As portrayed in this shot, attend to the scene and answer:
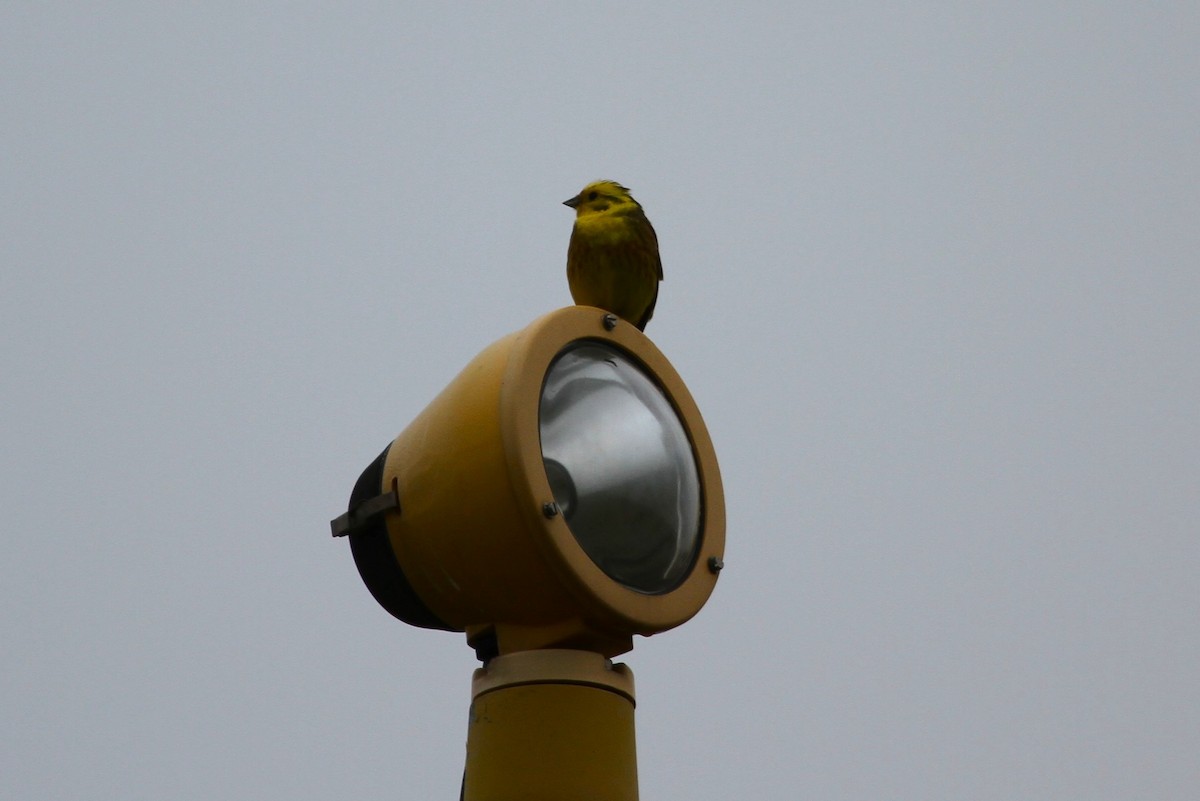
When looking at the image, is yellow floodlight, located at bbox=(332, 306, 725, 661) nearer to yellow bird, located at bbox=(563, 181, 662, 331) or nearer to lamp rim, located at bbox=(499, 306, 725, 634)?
lamp rim, located at bbox=(499, 306, 725, 634)

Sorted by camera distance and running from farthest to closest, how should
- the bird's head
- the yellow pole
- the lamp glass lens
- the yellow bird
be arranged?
the bird's head
the yellow bird
the lamp glass lens
the yellow pole

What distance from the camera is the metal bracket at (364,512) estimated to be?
214 centimetres

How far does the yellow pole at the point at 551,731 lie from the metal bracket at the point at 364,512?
0.30 m

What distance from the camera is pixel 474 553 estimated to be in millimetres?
2023

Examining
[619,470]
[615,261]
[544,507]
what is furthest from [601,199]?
[544,507]

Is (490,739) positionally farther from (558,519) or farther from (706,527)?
(706,527)

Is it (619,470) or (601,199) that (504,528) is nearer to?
(619,470)

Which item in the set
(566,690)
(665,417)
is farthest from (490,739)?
(665,417)

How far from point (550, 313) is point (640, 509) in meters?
0.34

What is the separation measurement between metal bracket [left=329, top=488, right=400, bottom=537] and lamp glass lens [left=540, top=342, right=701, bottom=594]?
264mm

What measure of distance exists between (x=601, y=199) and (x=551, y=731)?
9.72ft

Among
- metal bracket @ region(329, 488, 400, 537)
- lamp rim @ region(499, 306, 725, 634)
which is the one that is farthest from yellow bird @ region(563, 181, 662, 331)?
metal bracket @ region(329, 488, 400, 537)

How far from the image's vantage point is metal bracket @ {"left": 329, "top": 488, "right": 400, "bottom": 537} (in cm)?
214

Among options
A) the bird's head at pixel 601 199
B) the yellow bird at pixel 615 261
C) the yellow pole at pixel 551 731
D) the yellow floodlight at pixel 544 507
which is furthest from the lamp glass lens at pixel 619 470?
the bird's head at pixel 601 199
